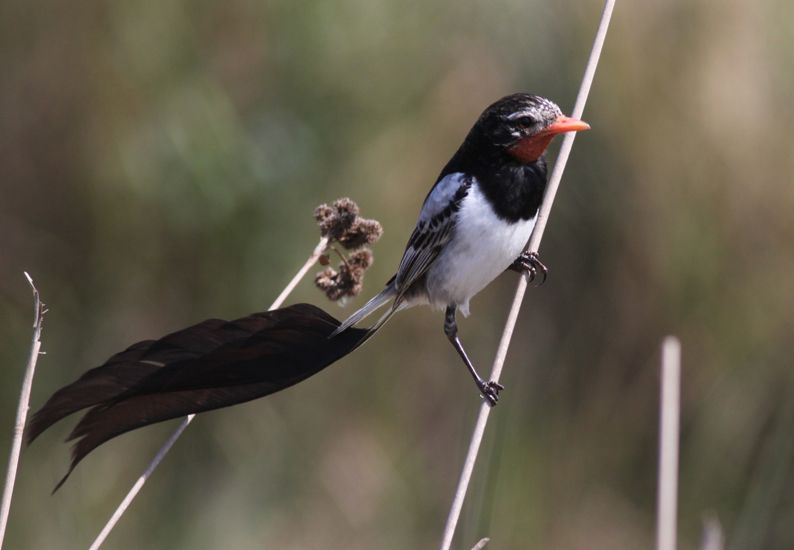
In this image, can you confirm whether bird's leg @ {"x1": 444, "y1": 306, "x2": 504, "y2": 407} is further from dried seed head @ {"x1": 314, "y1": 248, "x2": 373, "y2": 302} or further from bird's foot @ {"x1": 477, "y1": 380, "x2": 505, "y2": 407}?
dried seed head @ {"x1": 314, "y1": 248, "x2": 373, "y2": 302}

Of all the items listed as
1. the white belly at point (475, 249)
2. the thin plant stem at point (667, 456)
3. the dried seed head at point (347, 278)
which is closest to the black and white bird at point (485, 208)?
the white belly at point (475, 249)

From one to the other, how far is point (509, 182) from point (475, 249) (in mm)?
194

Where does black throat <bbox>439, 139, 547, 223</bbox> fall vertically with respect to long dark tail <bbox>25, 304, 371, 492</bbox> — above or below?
above

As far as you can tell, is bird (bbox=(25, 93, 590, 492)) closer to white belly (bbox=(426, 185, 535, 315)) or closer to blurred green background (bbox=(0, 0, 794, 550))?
white belly (bbox=(426, 185, 535, 315))

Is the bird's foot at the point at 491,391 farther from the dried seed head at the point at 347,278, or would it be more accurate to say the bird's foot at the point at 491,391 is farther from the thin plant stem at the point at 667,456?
the thin plant stem at the point at 667,456

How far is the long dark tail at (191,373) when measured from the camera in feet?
6.52

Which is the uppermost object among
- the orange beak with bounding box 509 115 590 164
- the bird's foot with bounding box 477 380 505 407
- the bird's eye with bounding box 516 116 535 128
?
the bird's eye with bounding box 516 116 535 128

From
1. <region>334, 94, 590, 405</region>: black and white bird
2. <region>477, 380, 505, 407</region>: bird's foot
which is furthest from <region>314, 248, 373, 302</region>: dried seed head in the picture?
<region>477, 380, 505, 407</region>: bird's foot

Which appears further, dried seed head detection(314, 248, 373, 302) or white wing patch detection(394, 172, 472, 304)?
white wing patch detection(394, 172, 472, 304)

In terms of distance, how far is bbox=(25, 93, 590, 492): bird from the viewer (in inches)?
79.4

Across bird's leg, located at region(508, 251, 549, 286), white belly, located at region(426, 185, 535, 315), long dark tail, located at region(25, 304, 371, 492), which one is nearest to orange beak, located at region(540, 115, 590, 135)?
white belly, located at region(426, 185, 535, 315)

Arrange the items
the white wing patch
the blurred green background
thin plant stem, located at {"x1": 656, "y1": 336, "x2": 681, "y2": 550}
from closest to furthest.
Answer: thin plant stem, located at {"x1": 656, "y1": 336, "x2": 681, "y2": 550}, the white wing patch, the blurred green background

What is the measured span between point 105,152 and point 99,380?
269cm

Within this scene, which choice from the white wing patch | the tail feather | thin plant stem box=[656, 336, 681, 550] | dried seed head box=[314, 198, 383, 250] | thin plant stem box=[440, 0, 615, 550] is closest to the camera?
thin plant stem box=[656, 336, 681, 550]
